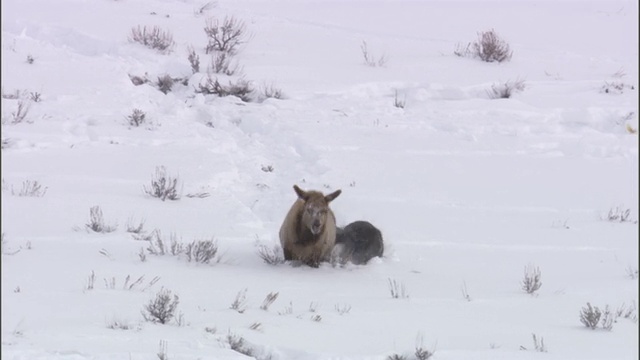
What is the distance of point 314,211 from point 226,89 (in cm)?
609

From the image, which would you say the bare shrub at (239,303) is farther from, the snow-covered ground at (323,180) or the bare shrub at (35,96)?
the bare shrub at (35,96)

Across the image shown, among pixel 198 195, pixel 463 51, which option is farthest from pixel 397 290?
pixel 463 51

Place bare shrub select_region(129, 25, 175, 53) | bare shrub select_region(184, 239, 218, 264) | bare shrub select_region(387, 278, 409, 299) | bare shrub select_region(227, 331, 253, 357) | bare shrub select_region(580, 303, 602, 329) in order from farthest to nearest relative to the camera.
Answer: bare shrub select_region(129, 25, 175, 53) < bare shrub select_region(184, 239, 218, 264) < bare shrub select_region(387, 278, 409, 299) < bare shrub select_region(580, 303, 602, 329) < bare shrub select_region(227, 331, 253, 357)

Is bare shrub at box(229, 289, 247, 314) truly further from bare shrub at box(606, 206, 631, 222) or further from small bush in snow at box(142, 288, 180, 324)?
bare shrub at box(606, 206, 631, 222)

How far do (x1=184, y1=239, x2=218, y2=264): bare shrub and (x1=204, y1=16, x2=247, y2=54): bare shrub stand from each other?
888cm

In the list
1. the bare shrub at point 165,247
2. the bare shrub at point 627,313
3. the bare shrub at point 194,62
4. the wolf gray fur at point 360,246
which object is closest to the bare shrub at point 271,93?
the bare shrub at point 194,62

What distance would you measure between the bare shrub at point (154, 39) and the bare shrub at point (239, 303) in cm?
973

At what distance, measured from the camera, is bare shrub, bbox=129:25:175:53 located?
16.1 m

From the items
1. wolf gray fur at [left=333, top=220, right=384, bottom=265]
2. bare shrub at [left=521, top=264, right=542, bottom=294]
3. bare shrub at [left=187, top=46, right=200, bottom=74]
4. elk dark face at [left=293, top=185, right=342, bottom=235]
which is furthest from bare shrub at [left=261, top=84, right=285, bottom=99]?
bare shrub at [left=521, top=264, right=542, bottom=294]

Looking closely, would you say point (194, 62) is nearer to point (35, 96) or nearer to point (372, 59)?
point (35, 96)

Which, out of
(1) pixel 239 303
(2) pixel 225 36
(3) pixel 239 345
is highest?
(2) pixel 225 36

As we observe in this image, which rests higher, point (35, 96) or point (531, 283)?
point (35, 96)

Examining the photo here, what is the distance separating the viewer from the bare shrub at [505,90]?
1498 cm

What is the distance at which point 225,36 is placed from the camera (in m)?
16.8
